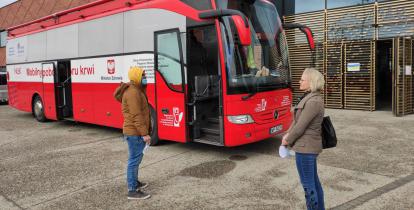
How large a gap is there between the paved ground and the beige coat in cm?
127

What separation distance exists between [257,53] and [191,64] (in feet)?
4.23

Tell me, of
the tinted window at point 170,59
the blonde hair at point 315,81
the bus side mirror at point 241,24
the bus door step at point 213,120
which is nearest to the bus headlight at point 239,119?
the bus door step at point 213,120

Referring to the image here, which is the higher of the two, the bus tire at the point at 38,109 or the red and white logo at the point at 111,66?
the red and white logo at the point at 111,66

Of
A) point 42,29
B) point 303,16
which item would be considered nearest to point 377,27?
point 303,16

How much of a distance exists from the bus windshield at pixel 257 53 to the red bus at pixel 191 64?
2 centimetres

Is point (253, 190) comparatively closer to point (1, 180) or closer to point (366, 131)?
point (1, 180)

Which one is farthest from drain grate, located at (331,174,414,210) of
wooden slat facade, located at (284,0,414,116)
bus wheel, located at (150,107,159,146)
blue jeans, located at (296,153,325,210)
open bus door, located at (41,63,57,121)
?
open bus door, located at (41,63,57,121)

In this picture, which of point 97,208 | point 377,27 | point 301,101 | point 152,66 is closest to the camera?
point 301,101

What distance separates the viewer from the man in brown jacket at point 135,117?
4711 mm

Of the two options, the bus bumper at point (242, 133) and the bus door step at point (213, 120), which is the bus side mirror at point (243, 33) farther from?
the bus door step at point (213, 120)

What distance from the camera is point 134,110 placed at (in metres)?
4.70

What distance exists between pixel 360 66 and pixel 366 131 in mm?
5333

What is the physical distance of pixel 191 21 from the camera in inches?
276

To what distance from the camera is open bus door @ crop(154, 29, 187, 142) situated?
724cm
